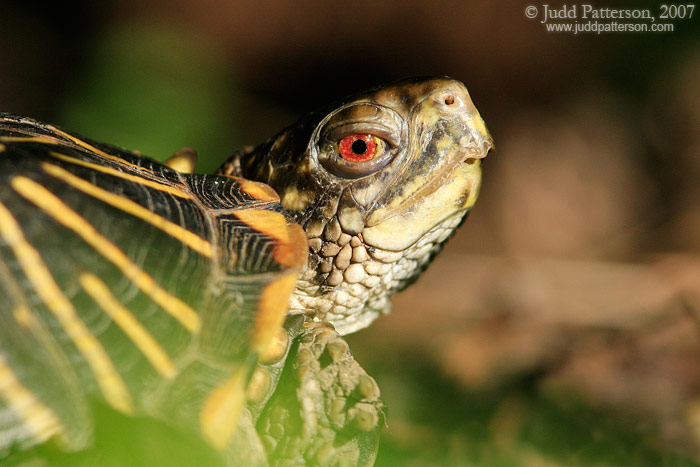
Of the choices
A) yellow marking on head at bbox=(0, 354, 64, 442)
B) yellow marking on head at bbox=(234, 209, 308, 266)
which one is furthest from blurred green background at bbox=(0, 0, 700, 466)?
yellow marking on head at bbox=(0, 354, 64, 442)

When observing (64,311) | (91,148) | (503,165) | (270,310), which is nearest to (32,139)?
(91,148)

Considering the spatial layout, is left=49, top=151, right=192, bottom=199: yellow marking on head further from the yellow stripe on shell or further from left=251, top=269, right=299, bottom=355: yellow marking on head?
left=251, top=269, right=299, bottom=355: yellow marking on head

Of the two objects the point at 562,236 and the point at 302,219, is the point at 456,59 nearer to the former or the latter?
Answer: the point at 562,236

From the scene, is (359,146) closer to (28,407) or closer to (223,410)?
(223,410)

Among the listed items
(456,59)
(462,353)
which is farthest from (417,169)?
(456,59)

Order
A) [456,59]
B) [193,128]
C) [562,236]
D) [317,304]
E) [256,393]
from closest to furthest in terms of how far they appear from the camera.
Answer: [256,393] → [317,304] → [193,128] → [562,236] → [456,59]

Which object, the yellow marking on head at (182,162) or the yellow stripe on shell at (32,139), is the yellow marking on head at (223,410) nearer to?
the yellow stripe on shell at (32,139)
